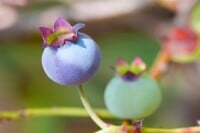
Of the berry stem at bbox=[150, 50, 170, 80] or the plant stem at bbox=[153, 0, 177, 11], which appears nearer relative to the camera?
the berry stem at bbox=[150, 50, 170, 80]

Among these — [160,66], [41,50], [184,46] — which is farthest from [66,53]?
[41,50]

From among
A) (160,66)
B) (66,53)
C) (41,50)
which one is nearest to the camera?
(66,53)

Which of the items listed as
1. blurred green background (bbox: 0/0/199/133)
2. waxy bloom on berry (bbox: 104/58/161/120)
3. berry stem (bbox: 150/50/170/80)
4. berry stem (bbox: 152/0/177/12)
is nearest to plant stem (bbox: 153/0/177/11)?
berry stem (bbox: 152/0/177/12)

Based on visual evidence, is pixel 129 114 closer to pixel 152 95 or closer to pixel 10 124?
pixel 152 95

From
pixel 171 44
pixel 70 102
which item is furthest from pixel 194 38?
pixel 70 102

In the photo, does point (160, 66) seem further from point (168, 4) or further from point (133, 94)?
point (133, 94)

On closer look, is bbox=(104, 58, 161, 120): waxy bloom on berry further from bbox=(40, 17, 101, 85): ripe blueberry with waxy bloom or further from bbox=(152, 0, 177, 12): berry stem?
bbox=(152, 0, 177, 12): berry stem

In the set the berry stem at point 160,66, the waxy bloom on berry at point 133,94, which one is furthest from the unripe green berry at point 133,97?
the berry stem at point 160,66
